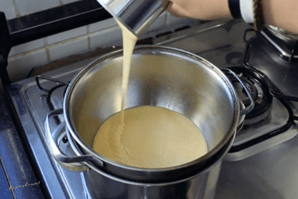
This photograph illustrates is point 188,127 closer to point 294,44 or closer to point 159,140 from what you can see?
point 159,140

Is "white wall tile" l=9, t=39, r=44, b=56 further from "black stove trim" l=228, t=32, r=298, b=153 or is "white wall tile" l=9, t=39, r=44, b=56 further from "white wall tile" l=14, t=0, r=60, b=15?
"black stove trim" l=228, t=32, r=298, b=153

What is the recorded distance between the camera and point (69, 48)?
933 mm

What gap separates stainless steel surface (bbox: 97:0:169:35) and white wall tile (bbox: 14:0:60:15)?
1.17 ft

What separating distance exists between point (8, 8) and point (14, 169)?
0.35 metres

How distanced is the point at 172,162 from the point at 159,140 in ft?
0.20

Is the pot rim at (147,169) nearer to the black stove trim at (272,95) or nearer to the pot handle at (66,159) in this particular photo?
the pot handle at (66,159)

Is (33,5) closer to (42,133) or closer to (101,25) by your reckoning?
(101,25)

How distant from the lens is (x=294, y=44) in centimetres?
91

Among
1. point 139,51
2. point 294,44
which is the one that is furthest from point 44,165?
point 294,44

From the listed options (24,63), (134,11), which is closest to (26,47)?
(24,63)

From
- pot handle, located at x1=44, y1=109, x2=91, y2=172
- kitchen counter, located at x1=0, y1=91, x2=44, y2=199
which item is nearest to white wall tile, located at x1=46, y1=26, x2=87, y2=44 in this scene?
kitchen counter, located at x1=0, y1=91, x2=44, y2=199

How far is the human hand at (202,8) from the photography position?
66 centimetres

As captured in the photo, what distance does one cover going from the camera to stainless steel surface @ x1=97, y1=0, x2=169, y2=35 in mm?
524

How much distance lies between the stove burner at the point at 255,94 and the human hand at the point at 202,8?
0.20m
